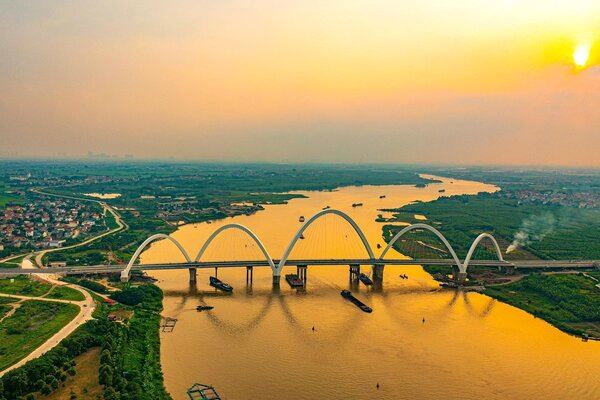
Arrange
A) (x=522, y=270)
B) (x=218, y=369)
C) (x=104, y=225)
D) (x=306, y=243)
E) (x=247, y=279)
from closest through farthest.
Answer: (x=218, y=369) → (x=247, y=279) → (x=522, y=270) → (x=306, y=243) → (x=104, y=225)

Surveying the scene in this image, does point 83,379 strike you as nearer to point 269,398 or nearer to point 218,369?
point 218,369

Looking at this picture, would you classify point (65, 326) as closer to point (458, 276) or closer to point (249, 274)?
point (249, 274)

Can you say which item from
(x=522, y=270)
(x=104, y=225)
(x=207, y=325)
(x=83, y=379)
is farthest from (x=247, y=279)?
(x=104, y=225)

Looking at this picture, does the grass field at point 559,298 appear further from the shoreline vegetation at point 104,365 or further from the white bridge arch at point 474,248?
the shoreline vegetation at point 104,365

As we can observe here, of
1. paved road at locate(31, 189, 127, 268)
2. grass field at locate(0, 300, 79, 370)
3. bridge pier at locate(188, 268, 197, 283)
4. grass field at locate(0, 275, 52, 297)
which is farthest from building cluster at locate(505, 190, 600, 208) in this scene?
grass field at locate(0, 300, 79, 370)

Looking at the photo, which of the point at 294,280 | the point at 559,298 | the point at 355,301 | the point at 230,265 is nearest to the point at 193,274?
the point at 230,265

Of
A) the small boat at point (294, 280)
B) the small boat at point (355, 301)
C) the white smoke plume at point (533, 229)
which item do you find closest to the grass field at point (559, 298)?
the small boat at point (355, 301)

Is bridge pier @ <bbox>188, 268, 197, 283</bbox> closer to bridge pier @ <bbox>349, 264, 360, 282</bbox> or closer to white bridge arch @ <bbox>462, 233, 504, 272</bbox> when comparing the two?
bridge pier @ <bbox>349, 264, 360, 282</bbox>
